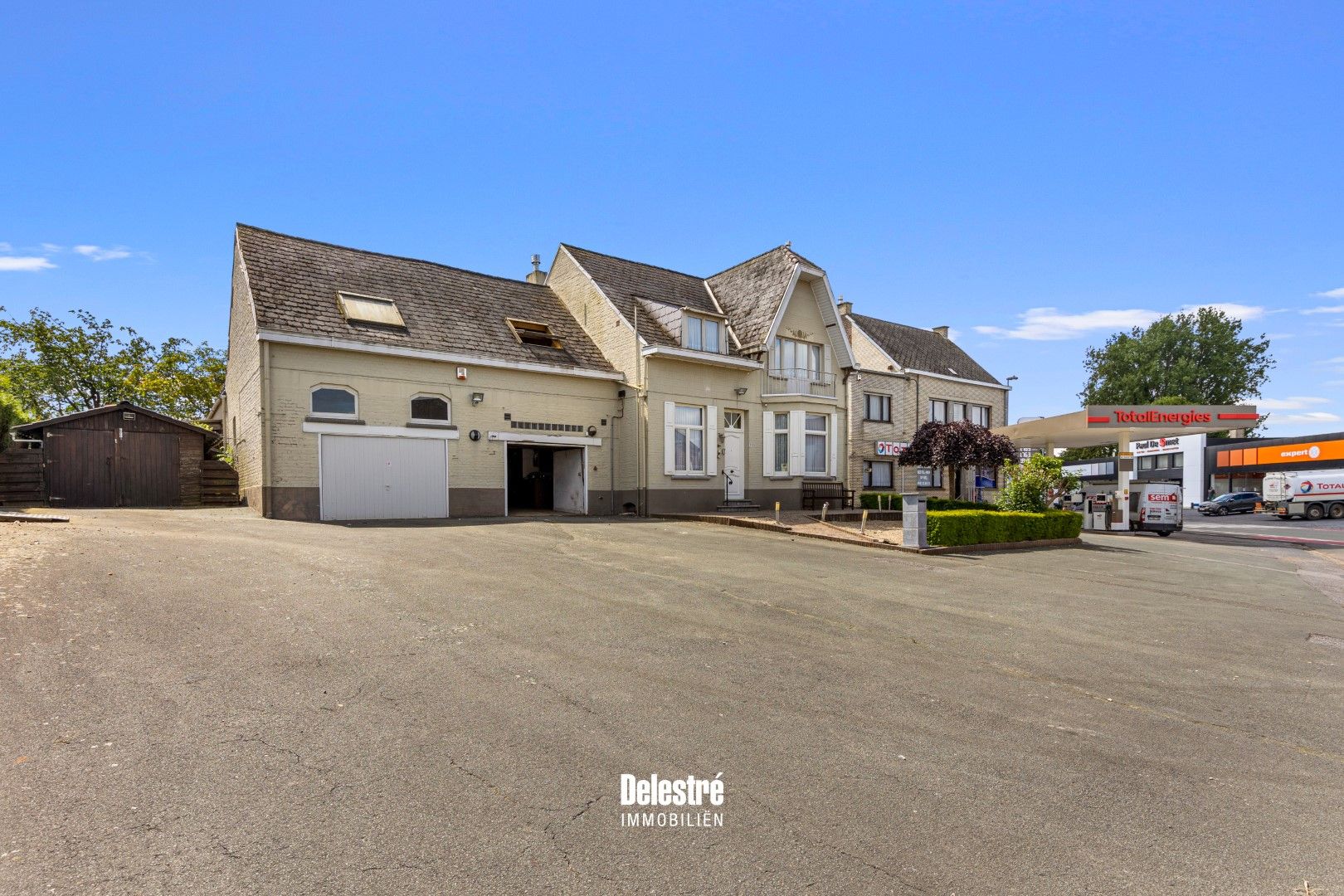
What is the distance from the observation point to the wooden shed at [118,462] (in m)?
18.2

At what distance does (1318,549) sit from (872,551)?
1608 centimetres

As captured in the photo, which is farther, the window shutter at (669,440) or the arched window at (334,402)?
the window shutter at (669,440)

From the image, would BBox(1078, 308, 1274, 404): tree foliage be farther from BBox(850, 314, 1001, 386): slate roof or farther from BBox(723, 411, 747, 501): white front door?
BBox(723, 411, 747, 501): white front door

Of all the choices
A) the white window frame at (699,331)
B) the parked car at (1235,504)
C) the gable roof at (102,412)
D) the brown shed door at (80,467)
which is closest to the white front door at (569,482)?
the white window frame at (699,331)

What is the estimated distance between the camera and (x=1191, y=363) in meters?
64.9

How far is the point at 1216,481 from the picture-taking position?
54.3 m

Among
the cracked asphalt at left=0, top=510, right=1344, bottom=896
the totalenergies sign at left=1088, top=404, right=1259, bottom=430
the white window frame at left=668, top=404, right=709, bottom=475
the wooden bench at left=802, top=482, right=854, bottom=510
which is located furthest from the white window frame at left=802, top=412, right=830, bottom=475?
the cracked asphalt at left=0, top=510, right=1344, bottom=896

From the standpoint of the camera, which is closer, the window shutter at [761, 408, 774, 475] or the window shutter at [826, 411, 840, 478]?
the window shutter at [761, 408, 774, 475]

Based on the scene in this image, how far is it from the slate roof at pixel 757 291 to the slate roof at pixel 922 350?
39.0 feet

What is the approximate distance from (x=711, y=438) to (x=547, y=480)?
18.6ft

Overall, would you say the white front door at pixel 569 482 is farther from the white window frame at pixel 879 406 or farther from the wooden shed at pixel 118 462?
the white window frame at pixel 879 406

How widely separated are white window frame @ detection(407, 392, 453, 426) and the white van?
75.1ft

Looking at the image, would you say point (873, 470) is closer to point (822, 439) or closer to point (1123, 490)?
point (822, 439)

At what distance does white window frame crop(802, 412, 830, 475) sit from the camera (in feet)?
76.8
